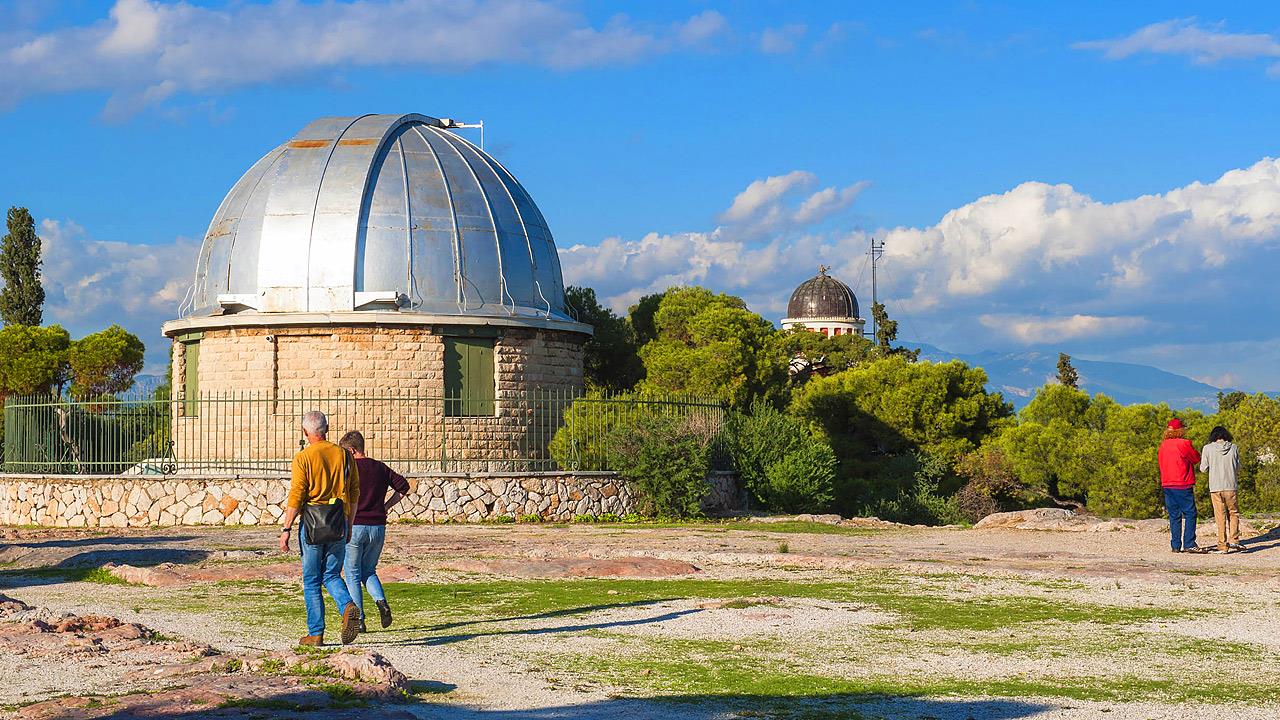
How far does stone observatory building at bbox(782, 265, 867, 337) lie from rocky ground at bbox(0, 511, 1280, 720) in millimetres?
68629

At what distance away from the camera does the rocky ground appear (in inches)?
273

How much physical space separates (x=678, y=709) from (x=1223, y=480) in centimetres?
1058

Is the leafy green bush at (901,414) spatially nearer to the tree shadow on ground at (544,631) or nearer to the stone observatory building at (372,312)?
the stone observatory building at (372,312)

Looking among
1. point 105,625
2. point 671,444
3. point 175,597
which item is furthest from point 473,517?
point 105,625

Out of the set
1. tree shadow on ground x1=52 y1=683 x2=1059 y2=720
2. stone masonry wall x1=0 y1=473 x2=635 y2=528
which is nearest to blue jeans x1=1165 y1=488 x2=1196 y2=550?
tree shadow on ground x1=52 y1=683 x2=1059 y2=720

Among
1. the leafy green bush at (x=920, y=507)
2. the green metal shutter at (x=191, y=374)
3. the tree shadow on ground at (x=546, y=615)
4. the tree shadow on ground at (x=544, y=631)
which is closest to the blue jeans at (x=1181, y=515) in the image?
the tree shadow on ground at (x=546, y=615)

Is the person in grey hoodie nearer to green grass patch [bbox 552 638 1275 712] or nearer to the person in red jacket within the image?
the person in red jacket

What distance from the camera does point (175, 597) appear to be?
39.2 feet

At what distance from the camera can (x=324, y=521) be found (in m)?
8.66

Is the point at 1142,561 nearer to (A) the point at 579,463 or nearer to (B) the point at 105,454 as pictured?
(A) the point at 579,463

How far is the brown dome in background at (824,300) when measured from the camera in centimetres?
8612

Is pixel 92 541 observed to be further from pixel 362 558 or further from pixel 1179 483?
pixel 1179 483

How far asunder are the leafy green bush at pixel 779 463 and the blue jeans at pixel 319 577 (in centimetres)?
1641

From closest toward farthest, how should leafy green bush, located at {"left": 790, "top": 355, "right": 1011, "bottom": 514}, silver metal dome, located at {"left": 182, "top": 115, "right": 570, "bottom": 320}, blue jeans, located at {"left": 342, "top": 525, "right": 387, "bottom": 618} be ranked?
blue jeans, located at {"left": 342, "top": 525, "right": 387, "bottom": 618} < silver metal dome, located at {"left": 182, "top": 115, "right": 570, "bottom": 320} < leafy green bush, located at {"left": 790, "top": 355, "right": 1011, "bottom": 514}
